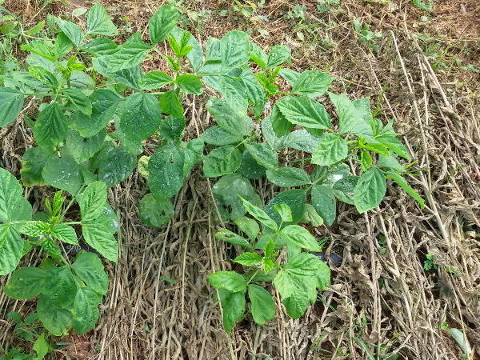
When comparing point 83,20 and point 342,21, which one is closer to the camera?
point 83,20

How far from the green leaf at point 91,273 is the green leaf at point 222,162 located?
548 mm

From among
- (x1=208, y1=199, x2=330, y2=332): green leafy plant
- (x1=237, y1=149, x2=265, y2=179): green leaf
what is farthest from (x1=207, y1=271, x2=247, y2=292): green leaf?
(x1=237, y1=149, x2=265, y2=179): green leaf

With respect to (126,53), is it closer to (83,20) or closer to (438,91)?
(83,20)

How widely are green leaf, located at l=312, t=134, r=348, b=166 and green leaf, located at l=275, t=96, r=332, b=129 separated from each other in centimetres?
6

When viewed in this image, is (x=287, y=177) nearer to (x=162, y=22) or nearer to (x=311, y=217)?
(x=311, y=217)

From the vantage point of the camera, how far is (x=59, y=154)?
1915mm

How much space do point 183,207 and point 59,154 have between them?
0.58m

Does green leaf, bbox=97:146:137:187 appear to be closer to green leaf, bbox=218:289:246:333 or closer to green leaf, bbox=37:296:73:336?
green leaf, bbox=37:296:73:336

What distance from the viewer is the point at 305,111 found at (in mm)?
1754

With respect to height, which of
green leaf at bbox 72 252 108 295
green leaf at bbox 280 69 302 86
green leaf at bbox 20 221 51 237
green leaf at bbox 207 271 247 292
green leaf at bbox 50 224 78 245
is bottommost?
green leaf at bbox 72 252 108 295

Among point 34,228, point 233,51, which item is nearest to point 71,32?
point 233,51

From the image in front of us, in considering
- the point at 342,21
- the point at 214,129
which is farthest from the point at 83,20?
the point at 342,21

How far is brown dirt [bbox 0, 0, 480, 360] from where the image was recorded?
1910 mm

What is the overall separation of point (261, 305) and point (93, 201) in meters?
0.73
